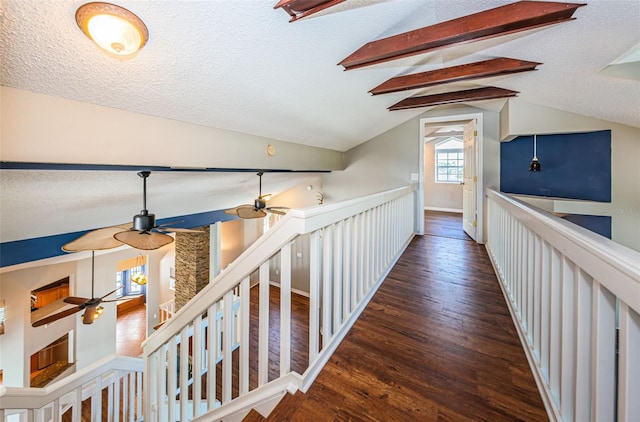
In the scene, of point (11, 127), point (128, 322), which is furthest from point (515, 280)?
Answer: point (128, 322)

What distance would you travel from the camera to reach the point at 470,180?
13.5 ft

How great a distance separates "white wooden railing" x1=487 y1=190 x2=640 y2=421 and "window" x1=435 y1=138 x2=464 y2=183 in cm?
653

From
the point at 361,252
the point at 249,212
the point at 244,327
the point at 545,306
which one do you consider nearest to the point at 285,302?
the point at 244,327

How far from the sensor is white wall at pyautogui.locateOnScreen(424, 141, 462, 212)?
7211 mm

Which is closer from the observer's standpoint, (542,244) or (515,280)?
(542,244)

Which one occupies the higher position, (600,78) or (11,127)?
(600,78)

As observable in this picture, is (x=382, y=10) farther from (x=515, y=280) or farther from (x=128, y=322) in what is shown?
(x=128, y=322)

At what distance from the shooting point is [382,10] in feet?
4.95

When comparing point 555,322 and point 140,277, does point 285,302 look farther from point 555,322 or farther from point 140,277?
point 140,277

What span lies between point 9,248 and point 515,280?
158 inches

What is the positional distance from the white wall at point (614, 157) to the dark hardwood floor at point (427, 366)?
187 centimetres

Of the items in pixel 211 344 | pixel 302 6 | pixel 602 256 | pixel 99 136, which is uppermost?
pixel 302 6

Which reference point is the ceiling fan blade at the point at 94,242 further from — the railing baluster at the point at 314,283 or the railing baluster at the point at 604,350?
the railing baluster at the point at 604,350

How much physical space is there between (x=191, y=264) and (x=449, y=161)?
7225 millimetres
